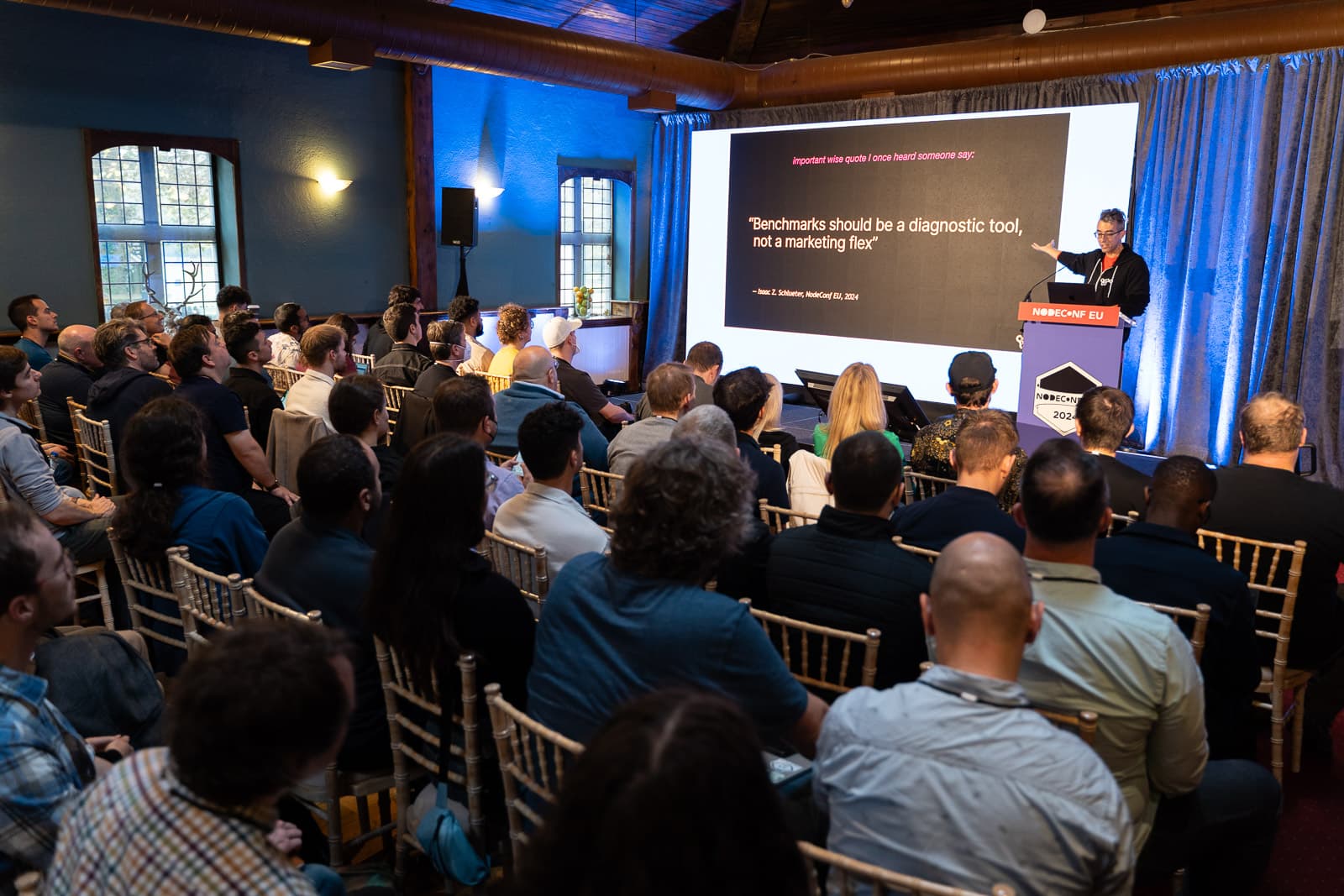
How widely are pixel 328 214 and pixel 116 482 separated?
5013mm

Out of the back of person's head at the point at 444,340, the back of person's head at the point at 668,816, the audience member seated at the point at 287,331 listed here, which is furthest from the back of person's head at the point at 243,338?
the back of person's head at the point at 668,816

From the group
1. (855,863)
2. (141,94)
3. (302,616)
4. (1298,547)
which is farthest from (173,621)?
(141,94)

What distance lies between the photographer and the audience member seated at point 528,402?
4.26 metres

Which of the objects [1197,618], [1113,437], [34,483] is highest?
[1113,437]

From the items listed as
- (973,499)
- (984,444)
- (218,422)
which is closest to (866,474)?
(973,499)

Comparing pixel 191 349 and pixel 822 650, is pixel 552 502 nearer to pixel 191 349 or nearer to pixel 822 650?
pixel 822 650

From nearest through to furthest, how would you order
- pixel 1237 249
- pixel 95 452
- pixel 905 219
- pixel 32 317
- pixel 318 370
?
pixel 95 452 < pixel 318 370 < pixel 32 317 < pixel 1237 249 < pixel 905 219

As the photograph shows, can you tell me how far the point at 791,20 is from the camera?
32.0ft

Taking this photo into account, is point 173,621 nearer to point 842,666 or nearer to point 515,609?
point 515,609

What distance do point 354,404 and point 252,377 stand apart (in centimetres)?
160

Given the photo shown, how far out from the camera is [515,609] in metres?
2.12

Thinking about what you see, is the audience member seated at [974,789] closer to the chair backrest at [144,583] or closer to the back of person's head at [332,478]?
the back of person's head at [332,478]

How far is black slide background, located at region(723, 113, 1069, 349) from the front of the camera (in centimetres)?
779

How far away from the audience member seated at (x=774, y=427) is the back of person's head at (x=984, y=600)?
235cm
